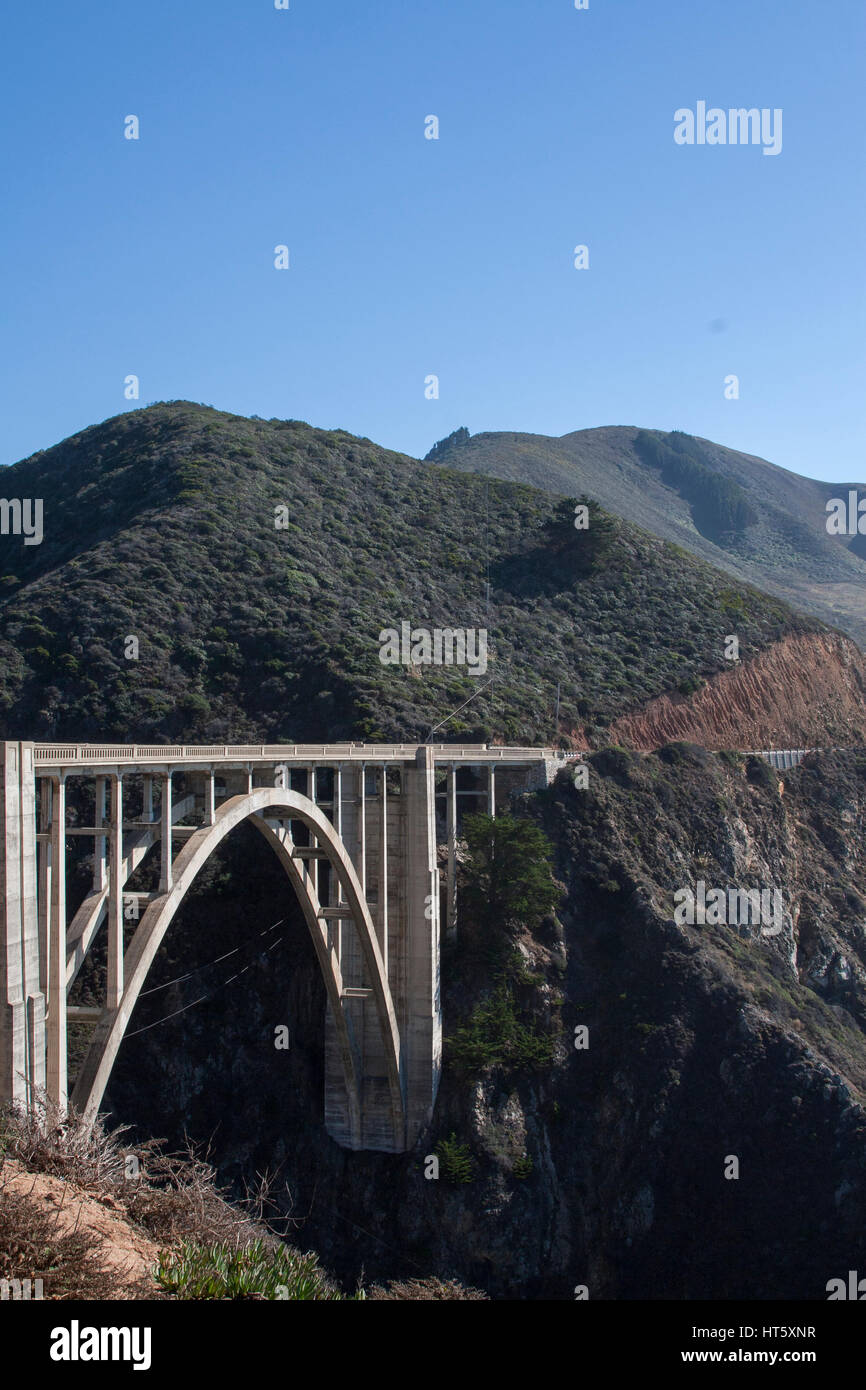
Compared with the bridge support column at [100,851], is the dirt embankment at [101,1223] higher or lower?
lower

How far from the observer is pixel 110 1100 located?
3023 cm

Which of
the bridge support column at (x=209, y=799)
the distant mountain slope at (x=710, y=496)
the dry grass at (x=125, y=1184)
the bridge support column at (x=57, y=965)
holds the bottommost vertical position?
the dry grass at (x=125, y=1184)

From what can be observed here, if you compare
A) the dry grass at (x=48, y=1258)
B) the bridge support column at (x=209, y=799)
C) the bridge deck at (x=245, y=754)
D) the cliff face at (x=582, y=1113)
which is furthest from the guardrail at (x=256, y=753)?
the dry grass at (x=48, y=1258)

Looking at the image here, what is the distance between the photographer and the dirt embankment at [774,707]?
48844 millimetres

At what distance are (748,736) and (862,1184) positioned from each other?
79.4ft

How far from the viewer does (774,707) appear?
52.4m

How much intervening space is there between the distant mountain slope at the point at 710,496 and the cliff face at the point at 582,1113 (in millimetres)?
64122

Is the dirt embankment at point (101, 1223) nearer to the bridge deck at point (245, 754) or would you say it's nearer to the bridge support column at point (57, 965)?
the bridge support column at point (57, 965)

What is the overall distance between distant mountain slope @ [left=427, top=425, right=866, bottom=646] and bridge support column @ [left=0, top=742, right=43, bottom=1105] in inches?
3448

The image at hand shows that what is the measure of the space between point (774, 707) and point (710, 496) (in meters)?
97.4

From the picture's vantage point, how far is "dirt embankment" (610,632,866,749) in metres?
48.8

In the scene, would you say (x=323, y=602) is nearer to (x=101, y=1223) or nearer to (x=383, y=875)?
(x=383, y=875)

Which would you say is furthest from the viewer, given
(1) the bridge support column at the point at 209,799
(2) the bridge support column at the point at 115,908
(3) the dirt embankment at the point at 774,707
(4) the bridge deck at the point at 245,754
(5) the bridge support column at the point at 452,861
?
(3) the dirt embankment at the point at 774,707
